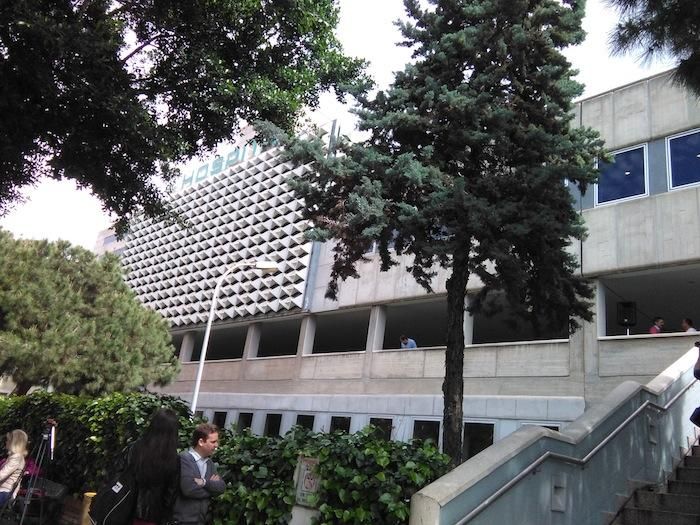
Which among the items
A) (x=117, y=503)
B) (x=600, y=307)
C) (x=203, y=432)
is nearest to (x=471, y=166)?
(x=203, y=432)

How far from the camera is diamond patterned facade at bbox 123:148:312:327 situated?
24.4 m

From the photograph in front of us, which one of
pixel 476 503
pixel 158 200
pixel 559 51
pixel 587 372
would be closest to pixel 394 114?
pixel 559 51

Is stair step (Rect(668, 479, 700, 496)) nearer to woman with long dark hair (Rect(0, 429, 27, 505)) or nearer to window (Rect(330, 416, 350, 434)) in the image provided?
woman with long dark hair (Rect(0, 429, 27, 505))

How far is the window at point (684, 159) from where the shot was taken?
46.0 ft

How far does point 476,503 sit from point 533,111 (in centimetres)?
636

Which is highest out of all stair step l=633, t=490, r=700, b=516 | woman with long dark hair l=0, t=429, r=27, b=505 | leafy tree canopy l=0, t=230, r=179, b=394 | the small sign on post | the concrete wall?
the concrete wall

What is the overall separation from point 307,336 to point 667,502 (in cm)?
1716

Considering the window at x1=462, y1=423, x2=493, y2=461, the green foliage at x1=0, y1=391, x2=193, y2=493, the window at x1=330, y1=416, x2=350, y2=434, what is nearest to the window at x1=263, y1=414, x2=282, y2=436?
the window at x1=330, y1=416, x2=350, y2=434

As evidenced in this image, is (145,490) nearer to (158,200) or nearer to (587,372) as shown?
(158,200)

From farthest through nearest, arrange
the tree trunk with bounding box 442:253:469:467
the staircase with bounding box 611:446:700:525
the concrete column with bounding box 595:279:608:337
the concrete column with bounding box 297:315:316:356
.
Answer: the concrete column with bounding box 297:315:316:356 < the concrete column with bounding box 595:279:608:337 < the tree trunk with bounding box 442:253:469:467 < the staircase with bounding box 611:446:700:525

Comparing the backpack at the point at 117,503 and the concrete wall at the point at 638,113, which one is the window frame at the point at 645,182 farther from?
the backpack at the point at 117,503

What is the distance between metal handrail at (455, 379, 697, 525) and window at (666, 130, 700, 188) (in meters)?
8.02

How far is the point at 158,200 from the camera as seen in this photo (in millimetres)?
9375

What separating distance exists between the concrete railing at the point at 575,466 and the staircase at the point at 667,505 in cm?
13
